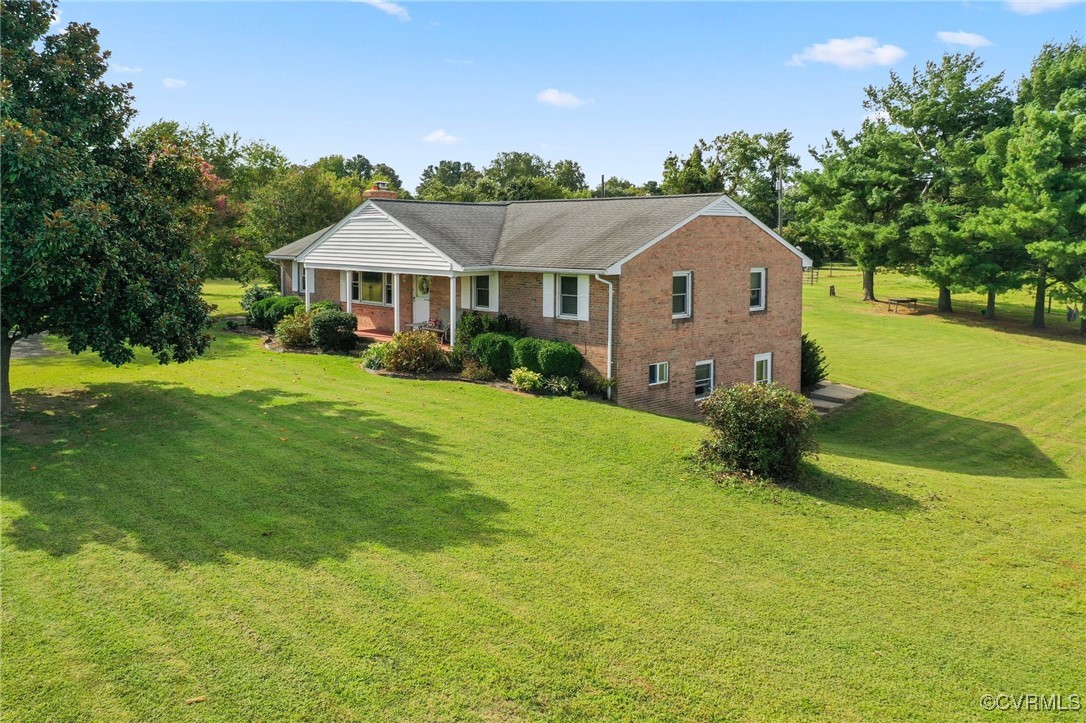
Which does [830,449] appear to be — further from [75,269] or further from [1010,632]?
[75,269]

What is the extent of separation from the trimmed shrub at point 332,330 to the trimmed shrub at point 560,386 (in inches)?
355

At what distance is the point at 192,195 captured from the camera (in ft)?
59.0

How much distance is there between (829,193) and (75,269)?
154 feet

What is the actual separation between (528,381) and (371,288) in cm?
1145

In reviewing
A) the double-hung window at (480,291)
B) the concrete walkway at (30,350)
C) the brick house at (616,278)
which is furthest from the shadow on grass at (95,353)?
the double-hung window at (480,291)

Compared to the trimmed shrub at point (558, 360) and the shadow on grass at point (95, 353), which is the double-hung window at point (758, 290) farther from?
the shadow on grass at point (95, 353)

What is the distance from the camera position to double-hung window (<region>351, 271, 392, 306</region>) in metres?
28.9

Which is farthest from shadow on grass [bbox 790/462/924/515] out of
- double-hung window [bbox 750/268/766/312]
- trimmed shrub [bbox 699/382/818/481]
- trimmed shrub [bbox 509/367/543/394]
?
double-hung window [bbox 750/268/766/312]

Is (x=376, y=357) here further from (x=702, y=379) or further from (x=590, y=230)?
(x=702, y=379)

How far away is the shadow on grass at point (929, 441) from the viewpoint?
20.5 metres

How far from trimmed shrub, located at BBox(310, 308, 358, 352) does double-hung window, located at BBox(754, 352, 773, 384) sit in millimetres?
13652

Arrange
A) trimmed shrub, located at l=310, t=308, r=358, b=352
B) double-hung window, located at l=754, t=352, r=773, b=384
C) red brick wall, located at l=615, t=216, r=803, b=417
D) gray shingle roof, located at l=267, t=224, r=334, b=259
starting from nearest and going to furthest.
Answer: red brick wall, located at l=615, t=216, r=803, b=417 → double-hung window, located at l=754, t=352, r=773, b=384 → trimmed shrub, located at l=310, t=308, r=358, b=352 → gray shingle roof, located at l=267, t=224, r=334, b=259

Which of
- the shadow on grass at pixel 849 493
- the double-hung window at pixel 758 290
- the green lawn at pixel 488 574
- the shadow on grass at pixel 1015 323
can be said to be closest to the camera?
the green lawn at pixel 488 574

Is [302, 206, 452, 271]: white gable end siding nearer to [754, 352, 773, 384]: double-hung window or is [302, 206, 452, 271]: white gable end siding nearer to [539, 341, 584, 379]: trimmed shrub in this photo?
[539, 341, 584, 379]: trimmed shrub
